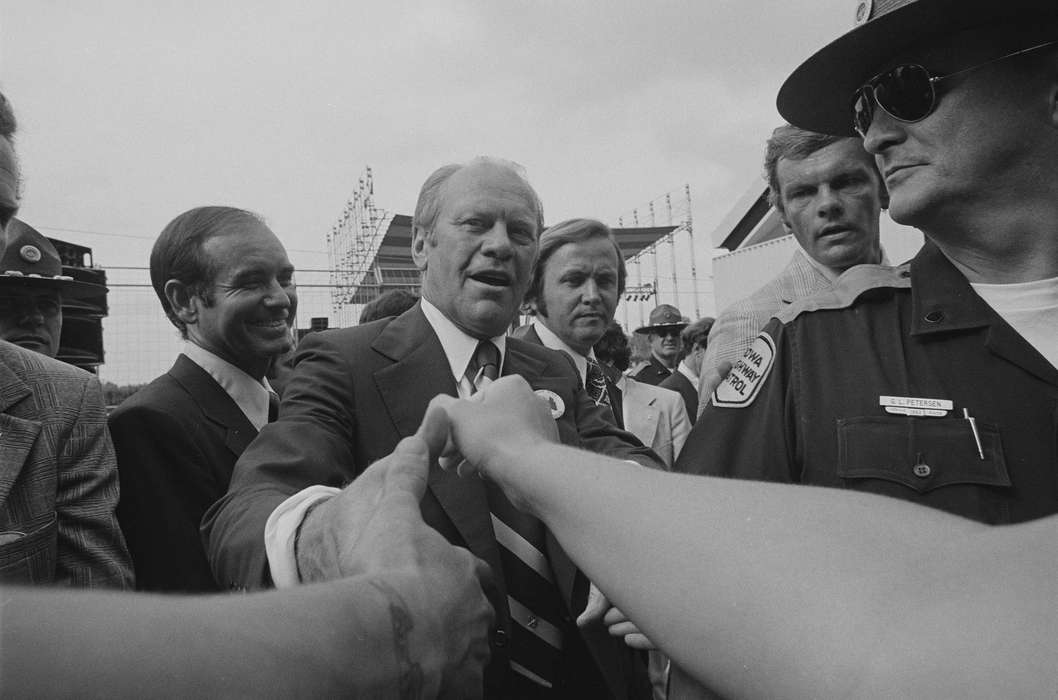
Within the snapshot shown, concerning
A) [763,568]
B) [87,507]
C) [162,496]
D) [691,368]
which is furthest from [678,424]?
[763,568]

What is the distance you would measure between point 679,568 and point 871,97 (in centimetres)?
160

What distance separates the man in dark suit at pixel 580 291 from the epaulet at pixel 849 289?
235 centimetres

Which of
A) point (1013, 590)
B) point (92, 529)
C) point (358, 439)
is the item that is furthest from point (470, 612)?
point (92, 529)

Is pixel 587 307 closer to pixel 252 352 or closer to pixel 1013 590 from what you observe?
pixel 252 352

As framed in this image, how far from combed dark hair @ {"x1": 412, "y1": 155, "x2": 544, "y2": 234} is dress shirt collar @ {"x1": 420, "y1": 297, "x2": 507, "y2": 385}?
1.23 ft

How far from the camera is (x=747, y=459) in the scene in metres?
1.61

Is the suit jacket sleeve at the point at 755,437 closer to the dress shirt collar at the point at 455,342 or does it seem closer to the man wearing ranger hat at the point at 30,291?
the dress shirt collar at the point at 455,342

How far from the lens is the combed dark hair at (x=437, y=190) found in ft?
8.39

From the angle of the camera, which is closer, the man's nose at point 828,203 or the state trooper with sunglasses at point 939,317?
the state trooper with sunglasses at point 939,317

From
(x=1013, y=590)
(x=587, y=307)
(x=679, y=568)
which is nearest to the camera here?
(x=1013, y=590)

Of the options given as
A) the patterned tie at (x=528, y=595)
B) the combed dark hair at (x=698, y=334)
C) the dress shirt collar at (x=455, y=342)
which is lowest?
the patterned tie at (x=528, y=595)

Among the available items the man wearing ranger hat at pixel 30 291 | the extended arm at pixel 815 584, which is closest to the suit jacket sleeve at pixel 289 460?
the extended arm at pixel 815 584

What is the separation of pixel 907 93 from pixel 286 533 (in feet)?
5.76

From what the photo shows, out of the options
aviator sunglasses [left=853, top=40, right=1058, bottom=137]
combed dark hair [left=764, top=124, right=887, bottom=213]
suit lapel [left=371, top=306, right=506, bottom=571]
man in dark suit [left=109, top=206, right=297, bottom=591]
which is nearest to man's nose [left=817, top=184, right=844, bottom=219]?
combed dark hair [left=764, top=124, right=887, bottom=213]
